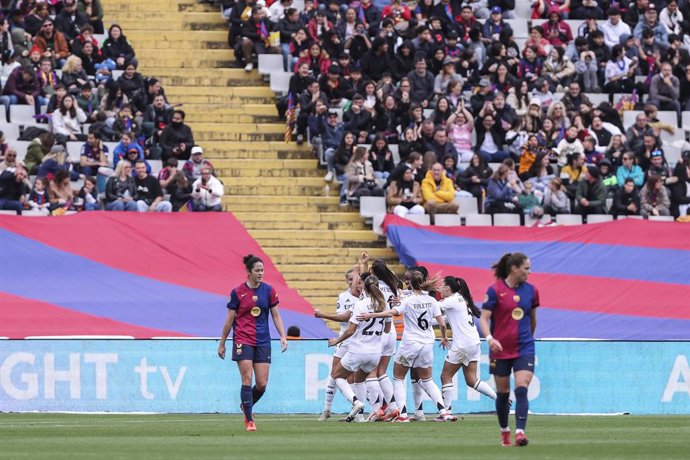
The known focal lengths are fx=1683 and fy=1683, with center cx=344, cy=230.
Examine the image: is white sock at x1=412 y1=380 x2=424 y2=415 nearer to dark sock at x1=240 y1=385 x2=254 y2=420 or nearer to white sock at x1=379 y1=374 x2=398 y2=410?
white sock at x1=379 y1=374 x2=398 y2=410

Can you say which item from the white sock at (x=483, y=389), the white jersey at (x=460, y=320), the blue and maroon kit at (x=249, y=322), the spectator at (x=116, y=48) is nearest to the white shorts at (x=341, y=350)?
the white jersey at (x=460, y=320)

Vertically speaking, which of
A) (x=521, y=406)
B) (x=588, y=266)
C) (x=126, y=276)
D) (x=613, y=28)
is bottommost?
(x=588, y=266)

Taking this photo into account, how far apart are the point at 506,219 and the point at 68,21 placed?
9941 millimetres

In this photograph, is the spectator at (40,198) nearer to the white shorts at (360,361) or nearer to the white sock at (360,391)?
the white sock at (360,391)

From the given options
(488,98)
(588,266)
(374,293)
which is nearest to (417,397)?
(374,293)

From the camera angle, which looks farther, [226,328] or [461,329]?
[461,329]

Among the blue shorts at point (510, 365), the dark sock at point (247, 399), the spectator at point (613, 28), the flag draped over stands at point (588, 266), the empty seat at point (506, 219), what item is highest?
the spectator at point (613, 28)

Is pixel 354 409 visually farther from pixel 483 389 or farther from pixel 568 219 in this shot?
pixel 568 219

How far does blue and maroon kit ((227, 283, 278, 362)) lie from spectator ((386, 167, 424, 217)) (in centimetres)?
1232

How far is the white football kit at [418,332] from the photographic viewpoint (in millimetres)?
23266

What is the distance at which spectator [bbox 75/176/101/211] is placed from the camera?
31375 millimetres

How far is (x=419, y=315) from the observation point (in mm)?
23422

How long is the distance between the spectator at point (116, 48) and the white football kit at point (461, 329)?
13138 millimetres

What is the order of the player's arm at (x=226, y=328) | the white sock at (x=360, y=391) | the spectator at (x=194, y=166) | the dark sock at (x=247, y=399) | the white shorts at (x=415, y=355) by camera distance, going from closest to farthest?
the dark sock at (x=247, y=399)
the player's arm at (x=226, y=328)
the white shorts at (x=415, y=355)
the white sock at (x=360, y=391)
the spectator at (x=194, y=166)
